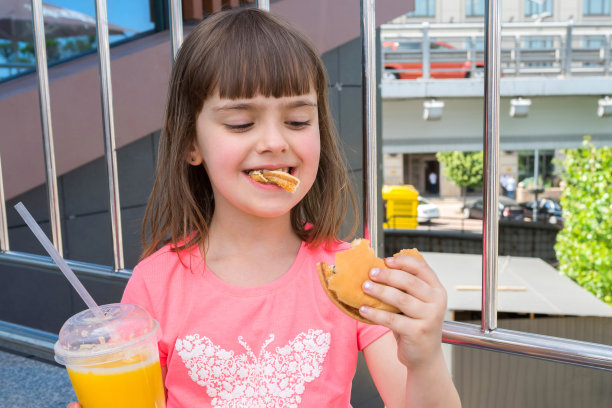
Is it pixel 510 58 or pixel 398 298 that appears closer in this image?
pixel 398 298

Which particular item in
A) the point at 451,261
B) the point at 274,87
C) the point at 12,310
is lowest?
the point at 451,261

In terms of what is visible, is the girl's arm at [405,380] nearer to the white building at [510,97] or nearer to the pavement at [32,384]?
the pavement at [32,384]

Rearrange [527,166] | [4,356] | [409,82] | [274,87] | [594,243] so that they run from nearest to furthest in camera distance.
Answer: [274,87] → [4,356] → [594,243] → [409,82] → [527,166]

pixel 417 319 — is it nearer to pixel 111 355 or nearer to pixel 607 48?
pixel 111 355

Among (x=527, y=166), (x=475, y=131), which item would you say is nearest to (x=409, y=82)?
(x=475, y=131)

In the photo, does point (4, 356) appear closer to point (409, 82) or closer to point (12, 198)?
point (12, 198)

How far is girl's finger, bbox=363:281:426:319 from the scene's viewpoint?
2.61 ft

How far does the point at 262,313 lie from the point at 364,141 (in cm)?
43

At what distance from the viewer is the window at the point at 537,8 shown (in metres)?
25.0

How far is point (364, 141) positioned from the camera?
49.6 inches

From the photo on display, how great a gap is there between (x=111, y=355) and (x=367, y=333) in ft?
1.49


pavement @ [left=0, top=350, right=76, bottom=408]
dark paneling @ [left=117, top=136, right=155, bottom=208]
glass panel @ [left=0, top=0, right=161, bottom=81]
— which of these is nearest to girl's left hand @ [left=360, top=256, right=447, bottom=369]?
pavement @ [left=0, top=350, right=76, bottom=408]

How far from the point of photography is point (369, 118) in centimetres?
123

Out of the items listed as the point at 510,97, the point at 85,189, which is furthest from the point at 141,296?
the point at 510,97
